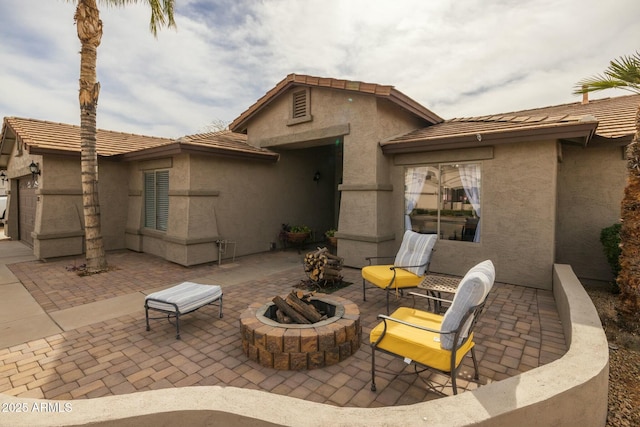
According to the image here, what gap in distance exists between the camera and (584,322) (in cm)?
354

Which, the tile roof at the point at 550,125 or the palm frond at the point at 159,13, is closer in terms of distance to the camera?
the tile roof at the point at 550,125

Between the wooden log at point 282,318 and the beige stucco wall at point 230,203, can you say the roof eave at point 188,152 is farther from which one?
the wooden log at point 282,318

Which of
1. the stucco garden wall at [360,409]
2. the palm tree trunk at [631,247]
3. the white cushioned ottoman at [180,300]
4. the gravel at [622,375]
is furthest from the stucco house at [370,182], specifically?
the stucco garden wall at [360,409]

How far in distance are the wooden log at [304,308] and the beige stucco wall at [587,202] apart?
7361 mm

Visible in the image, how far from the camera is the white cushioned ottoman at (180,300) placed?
175 inches

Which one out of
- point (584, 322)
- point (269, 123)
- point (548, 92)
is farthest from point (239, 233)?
point (548, 92)

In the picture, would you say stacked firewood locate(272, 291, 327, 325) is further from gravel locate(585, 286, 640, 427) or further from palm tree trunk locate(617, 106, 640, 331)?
palm tree trunk locate(617, 106, 640, 331)

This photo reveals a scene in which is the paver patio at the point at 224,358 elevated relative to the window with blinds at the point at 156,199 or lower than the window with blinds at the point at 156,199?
lower

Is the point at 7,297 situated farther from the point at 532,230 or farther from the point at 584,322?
the point at 532,230

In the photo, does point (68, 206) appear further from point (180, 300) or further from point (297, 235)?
point (180, 300)

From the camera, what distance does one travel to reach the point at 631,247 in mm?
4512

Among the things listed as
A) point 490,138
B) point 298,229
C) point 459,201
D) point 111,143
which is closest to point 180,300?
point 459,201

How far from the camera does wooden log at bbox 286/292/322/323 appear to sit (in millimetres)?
4078

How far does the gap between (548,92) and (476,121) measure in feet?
20.9
